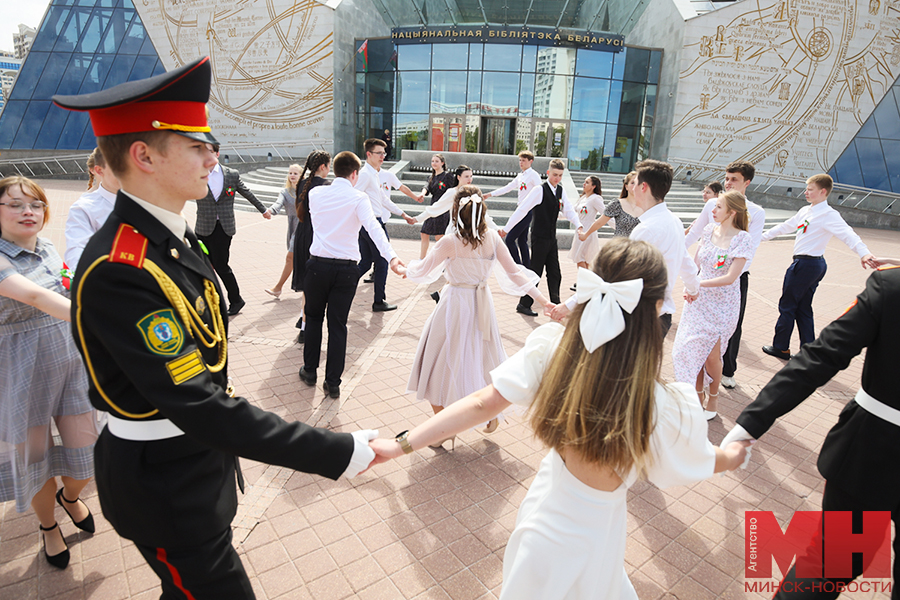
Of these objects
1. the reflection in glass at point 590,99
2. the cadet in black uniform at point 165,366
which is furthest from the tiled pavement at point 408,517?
the reflection in glass at point 590,99

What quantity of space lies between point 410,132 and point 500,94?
5363 millimetres

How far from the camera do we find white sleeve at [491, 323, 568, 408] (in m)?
1.69

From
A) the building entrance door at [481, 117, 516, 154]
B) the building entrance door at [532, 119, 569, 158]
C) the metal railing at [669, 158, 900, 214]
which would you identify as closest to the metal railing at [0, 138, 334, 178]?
the building entrance door at [481, 117, 516, 154]

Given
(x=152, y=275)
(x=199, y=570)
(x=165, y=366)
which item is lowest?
(x=199, y=570)

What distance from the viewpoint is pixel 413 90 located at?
88.6ft

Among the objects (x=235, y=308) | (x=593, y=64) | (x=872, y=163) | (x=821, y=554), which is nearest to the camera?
(x=821, y=554)

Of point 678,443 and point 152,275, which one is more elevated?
point 152,275

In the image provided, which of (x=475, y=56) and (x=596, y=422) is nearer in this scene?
(x=596, y=422)

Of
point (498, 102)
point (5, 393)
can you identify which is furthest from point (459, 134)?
point (5, 393)

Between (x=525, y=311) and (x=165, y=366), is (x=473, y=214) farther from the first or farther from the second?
(x=525, y=311)

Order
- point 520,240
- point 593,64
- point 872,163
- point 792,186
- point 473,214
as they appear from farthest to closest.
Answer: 1. point 593,64
2. point 872,163
3. point 792,186
4. point 520,240
5. point 473,214

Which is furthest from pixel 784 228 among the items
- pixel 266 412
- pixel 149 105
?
pixel 149 105

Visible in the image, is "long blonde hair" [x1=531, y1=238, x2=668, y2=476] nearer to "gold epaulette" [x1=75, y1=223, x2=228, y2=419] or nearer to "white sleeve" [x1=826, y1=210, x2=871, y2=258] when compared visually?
"gold epaulette" [x1=75, y1=223, x2=228, y2=419]

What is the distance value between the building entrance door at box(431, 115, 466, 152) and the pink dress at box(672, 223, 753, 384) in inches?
943
